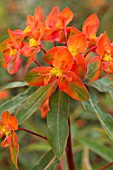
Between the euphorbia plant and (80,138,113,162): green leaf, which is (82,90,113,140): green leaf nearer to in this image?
the euphorbia plant

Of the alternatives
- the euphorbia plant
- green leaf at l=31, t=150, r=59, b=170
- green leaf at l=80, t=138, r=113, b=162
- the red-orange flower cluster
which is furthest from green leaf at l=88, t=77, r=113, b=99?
green leaf at l=80, t=138, r=113, b=162

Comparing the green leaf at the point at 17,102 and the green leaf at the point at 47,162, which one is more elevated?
the green leaf at the point at 17,102

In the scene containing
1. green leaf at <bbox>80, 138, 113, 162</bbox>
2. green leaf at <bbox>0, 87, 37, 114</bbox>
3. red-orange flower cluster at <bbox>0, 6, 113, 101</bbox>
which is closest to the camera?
red-orange flower cluster at <bbox>0, 6, 113, 101</bbox>

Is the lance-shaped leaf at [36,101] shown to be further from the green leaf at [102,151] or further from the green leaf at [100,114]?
the green leaf at [102,151]

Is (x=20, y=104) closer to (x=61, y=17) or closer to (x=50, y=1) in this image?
(x=61, y=17)

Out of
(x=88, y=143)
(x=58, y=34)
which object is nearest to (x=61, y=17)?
(x=58, y=34)

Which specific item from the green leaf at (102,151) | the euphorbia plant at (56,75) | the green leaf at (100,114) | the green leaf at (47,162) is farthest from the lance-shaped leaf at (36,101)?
the green leaf at (102,151)
